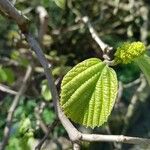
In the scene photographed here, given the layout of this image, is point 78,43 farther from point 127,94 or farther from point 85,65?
point 85,65

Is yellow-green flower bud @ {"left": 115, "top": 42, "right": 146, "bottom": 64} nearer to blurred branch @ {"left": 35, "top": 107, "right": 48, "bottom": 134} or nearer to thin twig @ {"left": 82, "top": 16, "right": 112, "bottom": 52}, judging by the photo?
thin twig @ {"left": 82, "top": 16, "right": 112, "bottom": 52}

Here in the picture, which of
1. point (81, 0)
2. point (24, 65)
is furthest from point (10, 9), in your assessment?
point (81, 0)

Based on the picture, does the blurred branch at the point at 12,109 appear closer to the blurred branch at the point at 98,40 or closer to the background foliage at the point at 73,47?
the background foliage at the point at 73,47

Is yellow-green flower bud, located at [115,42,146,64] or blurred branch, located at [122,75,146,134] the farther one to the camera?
blurred branch, located at [122,75,146,134]

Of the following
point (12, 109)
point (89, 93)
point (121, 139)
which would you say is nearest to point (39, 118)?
point (12, 109)

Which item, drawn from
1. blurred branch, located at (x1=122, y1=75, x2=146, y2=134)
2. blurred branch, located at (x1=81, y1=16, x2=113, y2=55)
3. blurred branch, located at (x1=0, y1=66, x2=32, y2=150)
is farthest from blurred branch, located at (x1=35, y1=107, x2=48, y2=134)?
blurred branch, located at (x1=122, y1=75, x2=146, y2=134)

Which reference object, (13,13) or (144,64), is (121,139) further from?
(13,13)
